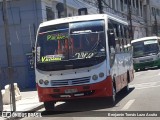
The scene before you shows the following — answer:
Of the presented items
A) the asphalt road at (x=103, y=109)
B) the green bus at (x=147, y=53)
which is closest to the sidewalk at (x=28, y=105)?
the asphalt road at (x=103, y=109)

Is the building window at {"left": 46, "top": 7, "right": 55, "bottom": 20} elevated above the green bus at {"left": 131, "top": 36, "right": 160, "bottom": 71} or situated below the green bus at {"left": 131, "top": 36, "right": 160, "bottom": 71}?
above

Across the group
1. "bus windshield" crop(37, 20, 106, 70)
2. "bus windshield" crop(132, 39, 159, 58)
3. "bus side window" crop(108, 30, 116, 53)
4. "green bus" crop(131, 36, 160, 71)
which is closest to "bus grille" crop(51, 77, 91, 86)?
"bus windshield" crop(37, 20, 106, 70)

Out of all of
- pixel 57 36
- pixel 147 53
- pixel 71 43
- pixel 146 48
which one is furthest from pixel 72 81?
pixel 146 48

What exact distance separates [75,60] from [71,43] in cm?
65

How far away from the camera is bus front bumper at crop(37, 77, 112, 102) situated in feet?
44.5

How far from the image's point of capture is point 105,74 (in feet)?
44.9

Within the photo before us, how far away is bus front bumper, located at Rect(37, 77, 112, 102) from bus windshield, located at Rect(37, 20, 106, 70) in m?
0.68

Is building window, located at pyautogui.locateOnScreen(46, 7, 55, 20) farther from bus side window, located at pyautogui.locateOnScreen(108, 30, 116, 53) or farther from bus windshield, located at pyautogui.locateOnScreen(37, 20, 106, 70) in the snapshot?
bus side window, located at pyautogui.locateOnScreen(108, 30, 116, 53)

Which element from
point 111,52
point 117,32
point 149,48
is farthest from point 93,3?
point 111,52

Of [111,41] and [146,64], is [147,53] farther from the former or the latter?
[111,41]

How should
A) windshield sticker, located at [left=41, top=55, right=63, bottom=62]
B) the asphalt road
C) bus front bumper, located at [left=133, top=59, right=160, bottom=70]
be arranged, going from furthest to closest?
1. bus front bumper, located at [left=133, top=59, right=160, bottom=70]
2. windshield sticker, located at [left=41, top=55, right=63, bottom=62]
3. the asphalt road

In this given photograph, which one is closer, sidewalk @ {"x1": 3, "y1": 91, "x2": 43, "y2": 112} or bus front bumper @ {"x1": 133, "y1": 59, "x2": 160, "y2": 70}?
sidewalk @ {"x1": 3, "y1": 91, "x2": 43, "y2": 112}

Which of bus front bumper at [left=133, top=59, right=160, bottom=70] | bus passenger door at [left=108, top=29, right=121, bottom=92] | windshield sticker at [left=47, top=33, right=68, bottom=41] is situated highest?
windshield sticker at [left=47, top=33, right=68, bottom=41]

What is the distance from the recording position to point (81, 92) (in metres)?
13.6
